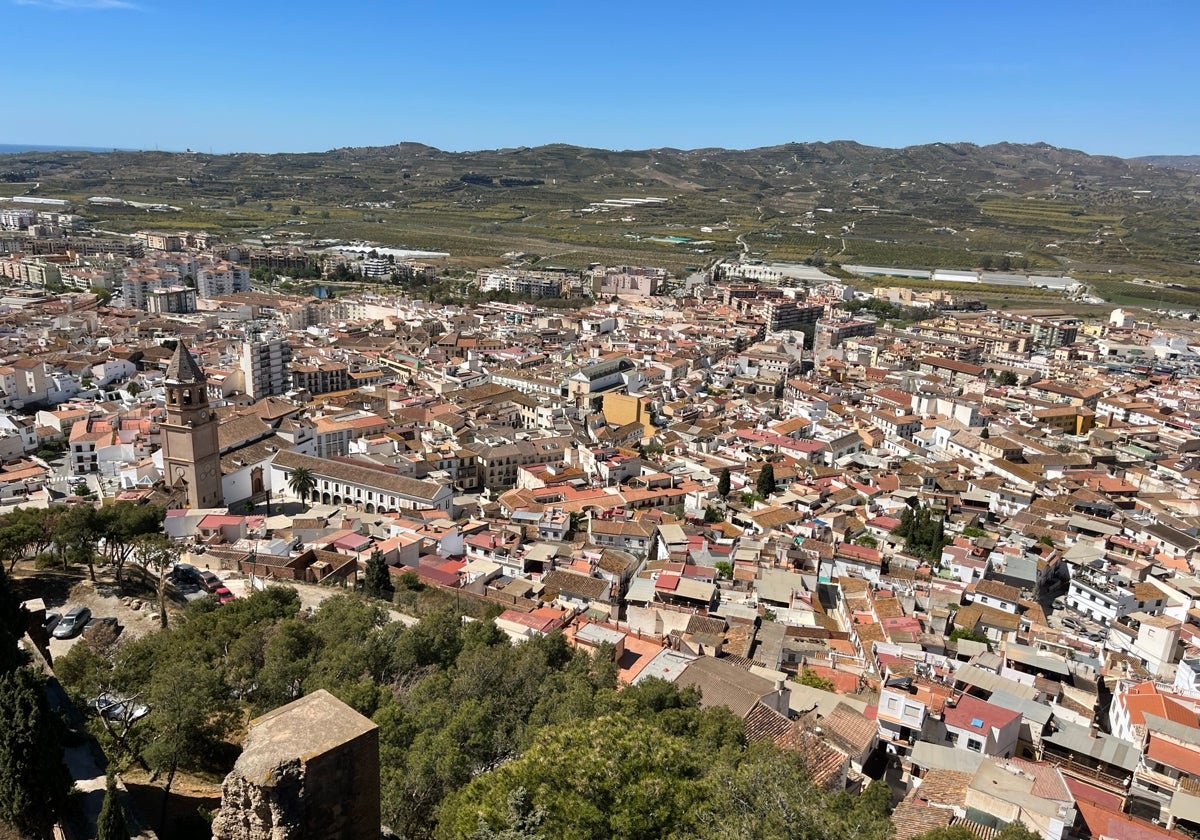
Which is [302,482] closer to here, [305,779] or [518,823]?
[518,823]

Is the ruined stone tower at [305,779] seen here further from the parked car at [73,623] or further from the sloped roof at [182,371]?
the sloped roof at [182,371]

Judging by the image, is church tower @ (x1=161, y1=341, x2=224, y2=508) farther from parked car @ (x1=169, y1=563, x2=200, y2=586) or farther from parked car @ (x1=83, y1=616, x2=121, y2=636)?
parked car @ (x1=83, y1=616, x2=121, y2=636)

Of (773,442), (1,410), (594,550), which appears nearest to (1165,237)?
(773,442)

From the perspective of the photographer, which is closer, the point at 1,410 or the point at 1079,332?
the point at 1,410

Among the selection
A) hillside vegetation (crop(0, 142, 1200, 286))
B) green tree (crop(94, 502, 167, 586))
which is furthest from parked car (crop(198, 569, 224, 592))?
hillside vegetation (crop(0, 142, 1200, 286))

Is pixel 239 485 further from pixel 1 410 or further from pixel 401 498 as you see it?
pixel 1 410

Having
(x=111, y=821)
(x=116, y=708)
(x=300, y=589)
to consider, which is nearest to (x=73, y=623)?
(x=300, y=589)

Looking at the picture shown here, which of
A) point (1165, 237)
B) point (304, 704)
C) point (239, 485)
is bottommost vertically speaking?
point (239, 485)
